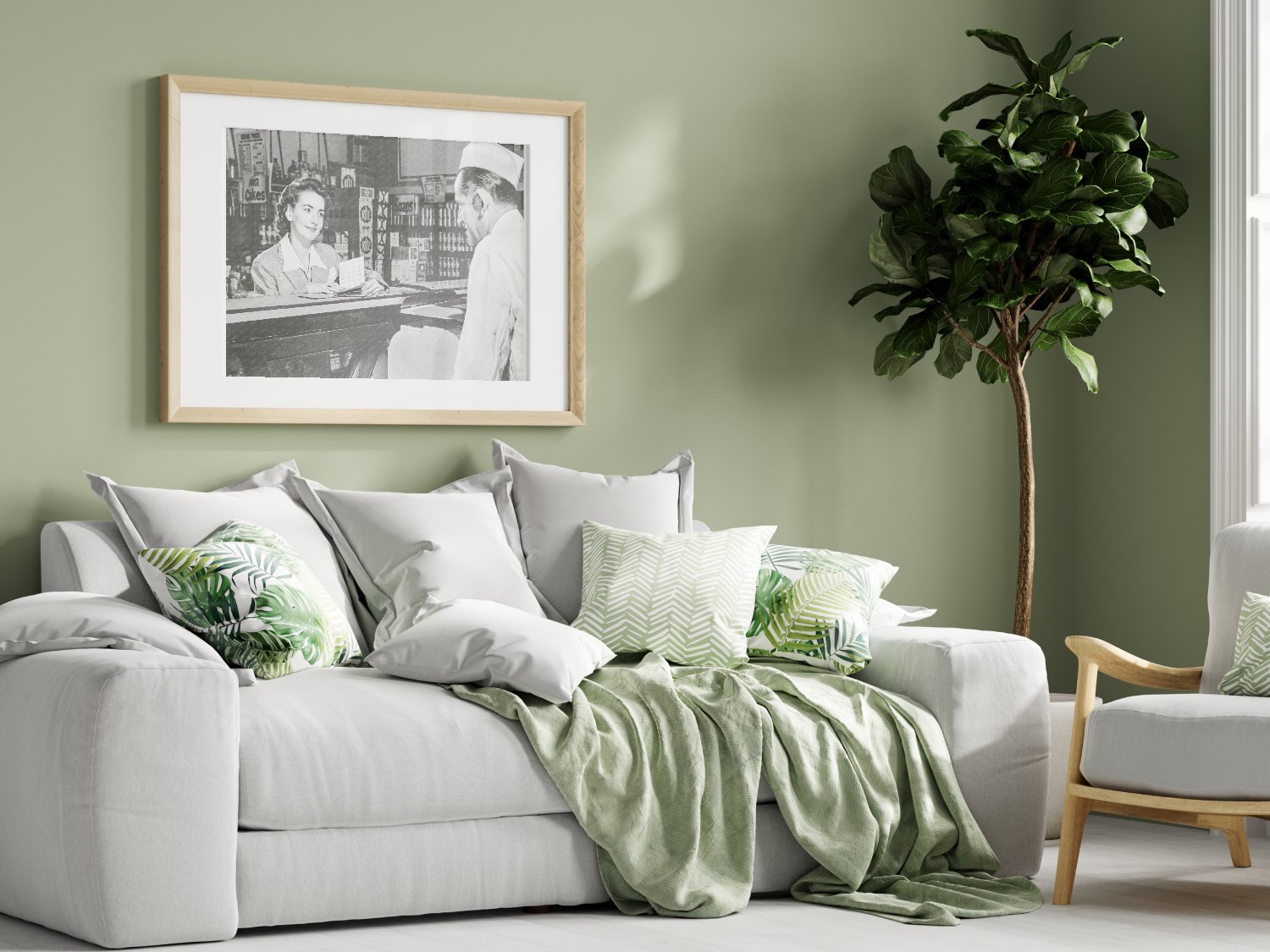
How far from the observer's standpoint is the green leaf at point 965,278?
450 centimetres

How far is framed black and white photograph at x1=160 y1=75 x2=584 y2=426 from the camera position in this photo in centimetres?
430

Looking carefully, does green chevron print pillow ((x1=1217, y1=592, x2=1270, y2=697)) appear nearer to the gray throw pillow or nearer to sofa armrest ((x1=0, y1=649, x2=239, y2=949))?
the gray throw pillow

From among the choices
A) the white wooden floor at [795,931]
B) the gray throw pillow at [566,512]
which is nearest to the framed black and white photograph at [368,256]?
the gray throw pillow at [566,512]

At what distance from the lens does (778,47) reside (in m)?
4.97

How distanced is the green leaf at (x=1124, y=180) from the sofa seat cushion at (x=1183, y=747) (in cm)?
149

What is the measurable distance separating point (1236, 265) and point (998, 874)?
75.5 inches

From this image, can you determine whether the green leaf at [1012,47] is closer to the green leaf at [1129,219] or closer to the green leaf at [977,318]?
the green leaf at [1129,219]

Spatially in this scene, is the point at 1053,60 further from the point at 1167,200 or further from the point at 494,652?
the point at 494,652

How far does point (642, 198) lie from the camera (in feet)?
15.8

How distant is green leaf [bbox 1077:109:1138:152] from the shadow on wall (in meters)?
1.13

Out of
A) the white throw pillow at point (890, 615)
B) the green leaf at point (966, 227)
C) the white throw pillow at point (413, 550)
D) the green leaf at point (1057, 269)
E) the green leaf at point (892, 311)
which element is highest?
the green leaf at point (966, 227)

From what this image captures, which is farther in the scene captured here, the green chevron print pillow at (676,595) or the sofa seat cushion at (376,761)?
the green chevron print pillow at (676,595)

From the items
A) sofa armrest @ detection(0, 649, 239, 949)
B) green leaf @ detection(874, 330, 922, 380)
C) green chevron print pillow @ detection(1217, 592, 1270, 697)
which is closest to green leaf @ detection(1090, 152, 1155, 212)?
green leaf @ detection(874, 330, 922, 380)

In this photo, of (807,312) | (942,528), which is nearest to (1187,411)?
(942,528)
